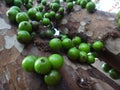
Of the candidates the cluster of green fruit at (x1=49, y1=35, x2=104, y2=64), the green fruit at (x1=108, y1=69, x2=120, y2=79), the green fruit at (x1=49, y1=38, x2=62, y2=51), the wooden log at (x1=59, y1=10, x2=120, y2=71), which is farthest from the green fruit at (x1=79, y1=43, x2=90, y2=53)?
the green fruit at (x1=108, y1=69, x2=120, y2=79)

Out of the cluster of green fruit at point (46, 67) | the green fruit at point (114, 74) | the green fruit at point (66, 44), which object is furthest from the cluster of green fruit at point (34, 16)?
the green fruit at point (114, 74)

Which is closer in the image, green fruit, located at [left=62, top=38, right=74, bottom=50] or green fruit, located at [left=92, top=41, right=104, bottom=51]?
green fruit, located at [left=62, top=38, right=74, bottom=50]

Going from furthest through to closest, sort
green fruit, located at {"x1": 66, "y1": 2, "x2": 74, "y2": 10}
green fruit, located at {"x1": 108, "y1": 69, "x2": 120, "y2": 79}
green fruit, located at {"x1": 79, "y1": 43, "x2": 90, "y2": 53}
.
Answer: green fruit, located at {"x1": 66, "y1": 2, "x2": 74, "y2": 10} < green fruit, located at {"x1": 108, "y1": 69, "x2": 120, "y2": 79} < green fruit, located at {"x1": 79, "y1": 43, "x2": 90, "y2": 53}

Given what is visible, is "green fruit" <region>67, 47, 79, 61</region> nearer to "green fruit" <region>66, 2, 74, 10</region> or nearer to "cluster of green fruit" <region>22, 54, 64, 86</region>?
"cluster of green fruit" <region>22, 54, 64, 86</region>

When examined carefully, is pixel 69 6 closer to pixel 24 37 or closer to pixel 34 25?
pixel 34 25

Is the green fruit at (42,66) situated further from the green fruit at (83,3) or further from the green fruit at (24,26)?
the green fruit at (83,3)

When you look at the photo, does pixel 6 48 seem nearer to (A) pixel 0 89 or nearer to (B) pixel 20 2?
(A) pixel 0 89

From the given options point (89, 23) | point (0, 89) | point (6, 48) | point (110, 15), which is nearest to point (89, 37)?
point (89, 23)

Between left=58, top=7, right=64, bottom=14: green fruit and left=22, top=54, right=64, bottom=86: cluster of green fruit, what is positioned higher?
left=22, top=54, right=64, bottom=86: cluster of green fruit
